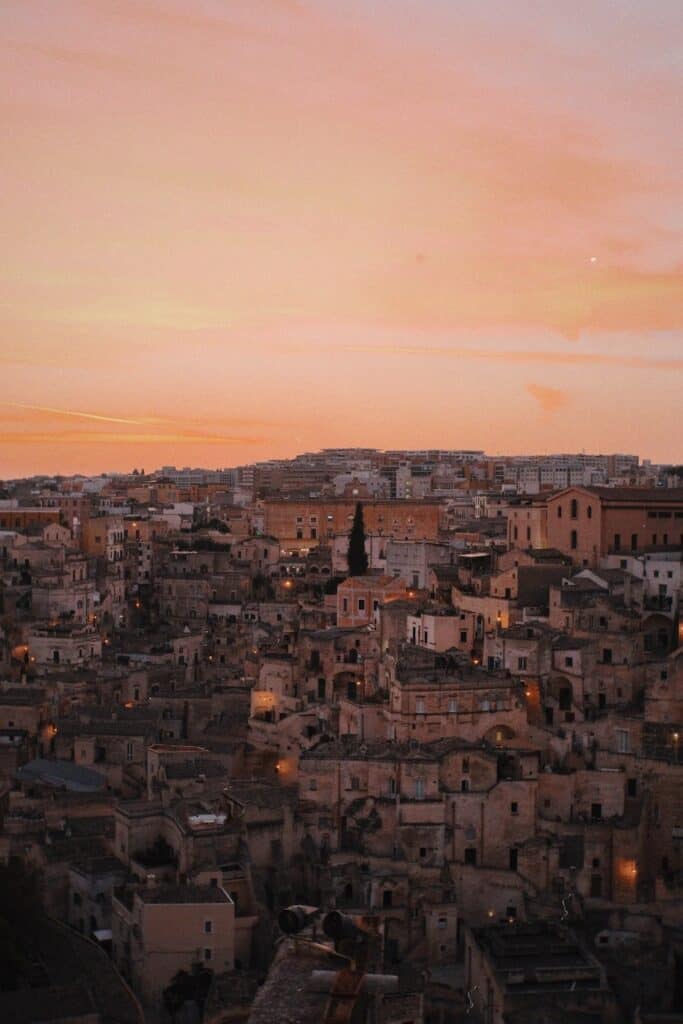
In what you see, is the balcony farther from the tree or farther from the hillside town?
the tree

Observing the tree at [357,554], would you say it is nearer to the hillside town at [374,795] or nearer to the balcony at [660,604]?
the hillside town at [374,795]

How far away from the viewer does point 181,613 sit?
4706 centimetres

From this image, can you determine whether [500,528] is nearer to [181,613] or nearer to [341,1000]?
[181,613]

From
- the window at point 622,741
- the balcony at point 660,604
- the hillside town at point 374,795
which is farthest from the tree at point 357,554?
the window at point 622,741

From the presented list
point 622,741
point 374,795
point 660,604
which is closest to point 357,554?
point 660,604

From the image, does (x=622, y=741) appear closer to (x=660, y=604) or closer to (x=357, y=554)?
(x=660, y=604)

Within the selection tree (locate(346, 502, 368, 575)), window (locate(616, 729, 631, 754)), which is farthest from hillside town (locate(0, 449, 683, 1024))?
tree (locate(346, 502, 368, 575))

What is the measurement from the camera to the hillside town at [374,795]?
66.7 feet

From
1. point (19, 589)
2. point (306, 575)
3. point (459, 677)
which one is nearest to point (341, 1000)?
point (459, 677)

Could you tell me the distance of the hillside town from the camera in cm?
2033

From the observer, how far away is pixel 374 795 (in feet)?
82.9

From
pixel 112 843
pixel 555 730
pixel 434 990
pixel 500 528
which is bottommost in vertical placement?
pixel 434 990

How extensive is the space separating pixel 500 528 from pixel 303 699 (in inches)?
1124

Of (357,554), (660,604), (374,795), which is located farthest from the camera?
(357,554)
